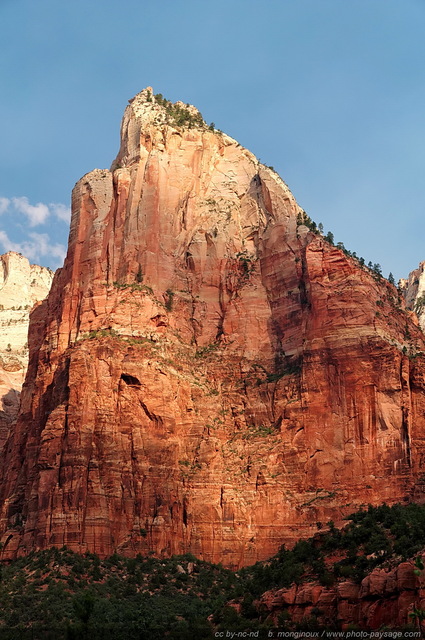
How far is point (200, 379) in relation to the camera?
98438 mm

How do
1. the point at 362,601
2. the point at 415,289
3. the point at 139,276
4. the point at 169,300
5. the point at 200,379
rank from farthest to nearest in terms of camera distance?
the point at 415,289 < the point at 169,300 < the point at 139,276 < the point at 200,379 < the point at 362,601

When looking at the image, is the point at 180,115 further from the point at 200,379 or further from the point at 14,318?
the point at 14,318

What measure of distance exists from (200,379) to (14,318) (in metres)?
75.4

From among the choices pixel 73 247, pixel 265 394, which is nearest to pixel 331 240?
pixel 265 394

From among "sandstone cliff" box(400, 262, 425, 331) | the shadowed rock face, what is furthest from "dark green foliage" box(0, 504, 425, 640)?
"sandstone cliff" box(400, 262, 425, 331)

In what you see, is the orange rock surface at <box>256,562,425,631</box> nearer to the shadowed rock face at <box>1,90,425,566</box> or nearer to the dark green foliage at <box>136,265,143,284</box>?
the shadowed rock face at <box>1,90,425,566</box>

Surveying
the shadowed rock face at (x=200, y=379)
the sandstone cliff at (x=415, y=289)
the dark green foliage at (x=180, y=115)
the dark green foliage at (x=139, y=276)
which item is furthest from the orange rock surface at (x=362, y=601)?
the sandstone cliff at (x=415, y=289)

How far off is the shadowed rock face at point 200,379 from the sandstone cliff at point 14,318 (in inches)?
1032

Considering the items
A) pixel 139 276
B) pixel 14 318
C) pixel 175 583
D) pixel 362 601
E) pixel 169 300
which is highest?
pixel 14 318

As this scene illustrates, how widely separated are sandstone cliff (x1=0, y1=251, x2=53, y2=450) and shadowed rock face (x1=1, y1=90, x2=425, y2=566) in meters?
26.2

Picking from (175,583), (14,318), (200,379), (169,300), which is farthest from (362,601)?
(14,318)

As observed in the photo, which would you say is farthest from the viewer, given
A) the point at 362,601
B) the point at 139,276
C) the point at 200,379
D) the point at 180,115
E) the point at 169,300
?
the point at 180,115

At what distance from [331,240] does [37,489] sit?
131ft

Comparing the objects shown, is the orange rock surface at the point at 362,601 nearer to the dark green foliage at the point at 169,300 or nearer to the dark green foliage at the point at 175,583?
the dark green foliage at the point at 175,583
